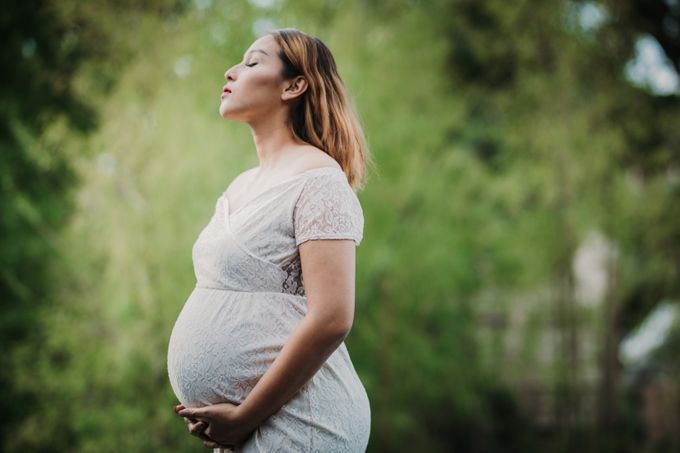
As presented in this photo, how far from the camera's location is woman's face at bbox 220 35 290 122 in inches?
49.4

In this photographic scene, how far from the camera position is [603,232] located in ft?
18.0

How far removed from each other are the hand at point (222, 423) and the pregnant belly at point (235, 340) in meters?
0.03

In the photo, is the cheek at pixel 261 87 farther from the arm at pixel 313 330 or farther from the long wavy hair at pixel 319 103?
the arm at pixel 313 330

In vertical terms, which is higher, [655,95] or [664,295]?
[655,95]

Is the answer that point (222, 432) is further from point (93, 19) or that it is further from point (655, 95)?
point (655, 95)

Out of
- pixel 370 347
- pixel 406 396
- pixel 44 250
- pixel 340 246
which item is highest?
pixel 340 246

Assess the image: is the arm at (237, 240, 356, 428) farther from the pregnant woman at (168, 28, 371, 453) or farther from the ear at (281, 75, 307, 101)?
the ear at (281, 75, 307, 101)

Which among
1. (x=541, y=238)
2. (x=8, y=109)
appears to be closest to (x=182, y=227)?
(x=8, y=109)

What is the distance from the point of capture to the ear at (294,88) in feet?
4.14

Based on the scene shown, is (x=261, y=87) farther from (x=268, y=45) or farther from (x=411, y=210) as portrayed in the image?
(x=411, y=210)

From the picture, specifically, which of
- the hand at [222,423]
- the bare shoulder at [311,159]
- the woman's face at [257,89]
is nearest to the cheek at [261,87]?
the woman's face at [257,89]

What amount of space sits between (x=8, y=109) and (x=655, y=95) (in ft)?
14.8

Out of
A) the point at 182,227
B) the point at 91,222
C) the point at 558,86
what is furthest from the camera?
the point at 558,86

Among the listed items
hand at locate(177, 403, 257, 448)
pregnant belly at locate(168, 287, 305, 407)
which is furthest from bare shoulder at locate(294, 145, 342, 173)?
hand at locate(177, 403, 257, 448)
